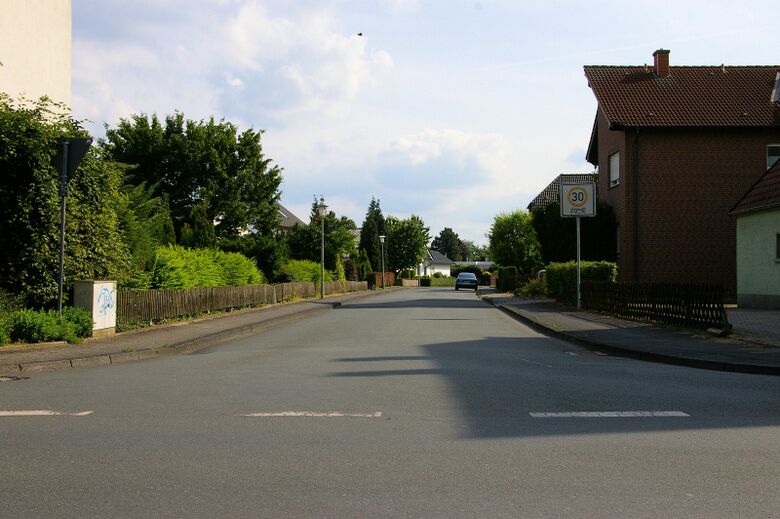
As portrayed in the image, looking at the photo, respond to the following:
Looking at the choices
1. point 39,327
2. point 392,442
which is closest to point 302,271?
point 39,327

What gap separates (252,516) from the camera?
13.4 feet

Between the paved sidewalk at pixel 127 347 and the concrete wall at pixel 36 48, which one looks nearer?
the paved sidewalk at pixel 127 347

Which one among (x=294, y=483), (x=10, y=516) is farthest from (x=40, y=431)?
(x=294, y=483)

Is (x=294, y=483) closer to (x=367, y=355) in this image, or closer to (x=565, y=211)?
(x=367, y=355)

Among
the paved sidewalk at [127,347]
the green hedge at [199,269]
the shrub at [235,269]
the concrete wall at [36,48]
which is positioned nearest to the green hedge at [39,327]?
the paved sidewalk at [127,347]

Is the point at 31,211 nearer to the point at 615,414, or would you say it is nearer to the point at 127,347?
the point at 127,347

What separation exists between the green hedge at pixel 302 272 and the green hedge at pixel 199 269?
500cm

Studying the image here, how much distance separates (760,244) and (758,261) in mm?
572

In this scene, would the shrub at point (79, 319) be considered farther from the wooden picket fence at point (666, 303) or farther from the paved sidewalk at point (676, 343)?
the wooden picket fence at point (666, 303)

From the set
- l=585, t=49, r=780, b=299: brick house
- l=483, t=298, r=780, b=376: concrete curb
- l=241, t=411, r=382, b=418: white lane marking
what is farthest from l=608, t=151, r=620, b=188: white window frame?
l=241, t=411, r=382, b=418: white lane marking

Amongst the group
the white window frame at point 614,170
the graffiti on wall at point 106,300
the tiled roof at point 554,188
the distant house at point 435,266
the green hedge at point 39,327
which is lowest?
the green hedge at point 39,327

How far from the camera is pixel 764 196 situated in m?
23.3

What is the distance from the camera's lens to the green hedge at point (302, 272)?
119ft

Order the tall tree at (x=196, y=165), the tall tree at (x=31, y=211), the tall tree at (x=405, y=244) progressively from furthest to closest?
the tall tree at (x=405, y=244)
the tall tree at (x=196, y=165)
the tall tree at (x=31, y=211)
